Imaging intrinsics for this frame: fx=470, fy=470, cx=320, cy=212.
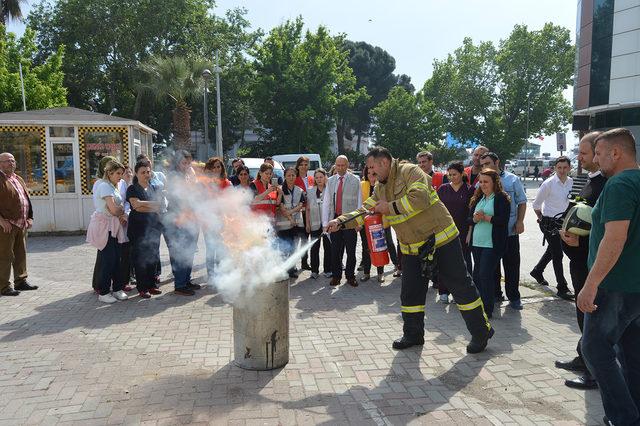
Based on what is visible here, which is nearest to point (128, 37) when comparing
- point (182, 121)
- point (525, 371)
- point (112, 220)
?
point (182, 121)

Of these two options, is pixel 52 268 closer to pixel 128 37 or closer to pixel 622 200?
pixel 622 200

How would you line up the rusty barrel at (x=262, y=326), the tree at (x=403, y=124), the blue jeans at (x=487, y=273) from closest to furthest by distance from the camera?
the rusty barrel at (x=262, y=326) → the blue jeans at (x=487, y=273) → the tree at (x=403, y=124)

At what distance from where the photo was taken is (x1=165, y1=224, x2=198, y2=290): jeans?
7156mm

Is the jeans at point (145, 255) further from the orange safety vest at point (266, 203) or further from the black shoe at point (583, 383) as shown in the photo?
the black shoe at point (583, 383)

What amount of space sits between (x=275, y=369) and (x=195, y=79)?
912 inches

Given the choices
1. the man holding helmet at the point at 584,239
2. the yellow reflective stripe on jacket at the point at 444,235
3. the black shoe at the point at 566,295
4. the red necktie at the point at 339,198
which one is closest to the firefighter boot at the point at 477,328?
the yellow reflective stripe on jacket at the point at 444,235

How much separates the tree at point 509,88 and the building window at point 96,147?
4421 cm

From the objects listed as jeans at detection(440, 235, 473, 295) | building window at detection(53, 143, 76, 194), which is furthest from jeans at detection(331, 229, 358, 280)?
building window at detection(53, 143, 76, 194)

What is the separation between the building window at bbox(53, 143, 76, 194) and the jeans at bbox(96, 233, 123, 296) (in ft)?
22.4

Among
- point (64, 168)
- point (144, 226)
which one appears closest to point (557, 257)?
point (144, 226)

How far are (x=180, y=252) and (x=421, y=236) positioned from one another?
158 inches

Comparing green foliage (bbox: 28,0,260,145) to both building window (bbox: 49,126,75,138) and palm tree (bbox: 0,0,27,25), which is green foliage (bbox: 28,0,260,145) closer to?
palm tree (bbox: 0,0,27,25)

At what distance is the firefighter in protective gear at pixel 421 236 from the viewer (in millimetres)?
4660

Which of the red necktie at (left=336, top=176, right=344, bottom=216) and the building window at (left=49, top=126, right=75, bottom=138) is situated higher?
the building window at (left=49, top=126, right=75, bottom=138)
